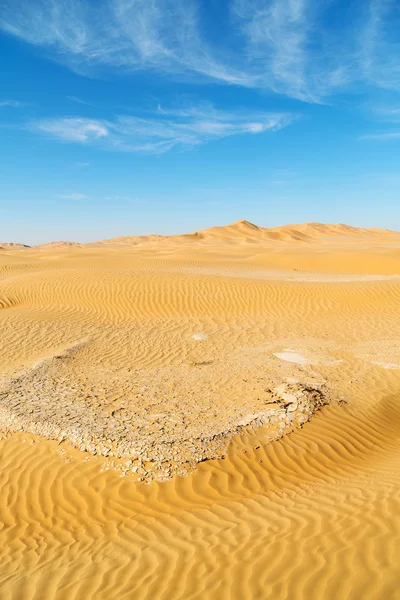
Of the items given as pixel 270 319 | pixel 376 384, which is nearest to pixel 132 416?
pixel 376 384

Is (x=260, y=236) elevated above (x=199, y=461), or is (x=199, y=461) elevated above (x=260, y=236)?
(x=260, y=236)

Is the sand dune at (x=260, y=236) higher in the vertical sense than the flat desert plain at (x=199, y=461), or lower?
higher

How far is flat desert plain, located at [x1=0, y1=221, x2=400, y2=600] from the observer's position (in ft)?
11.6

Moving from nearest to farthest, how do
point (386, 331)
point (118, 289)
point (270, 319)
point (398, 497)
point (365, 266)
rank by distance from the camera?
point (398, 497) → point (386, 331) → point (270, 319) → point (118, 289) → point (365, 266)

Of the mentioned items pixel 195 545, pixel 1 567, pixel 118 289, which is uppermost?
pixel 118 289

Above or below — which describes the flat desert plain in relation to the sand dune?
below

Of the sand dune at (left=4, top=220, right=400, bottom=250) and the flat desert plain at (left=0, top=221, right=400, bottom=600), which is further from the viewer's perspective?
the sand dune at (left=4, top=220, right=400, bottom=250)

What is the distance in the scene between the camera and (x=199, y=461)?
5.61 meters

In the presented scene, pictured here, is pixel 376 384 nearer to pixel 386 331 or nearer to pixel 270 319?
pixel 386 331

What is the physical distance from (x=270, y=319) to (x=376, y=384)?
6314mm

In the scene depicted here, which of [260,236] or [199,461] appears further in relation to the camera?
[260,236]

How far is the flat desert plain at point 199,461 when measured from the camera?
355 cm

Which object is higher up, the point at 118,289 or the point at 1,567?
the point at 118,289

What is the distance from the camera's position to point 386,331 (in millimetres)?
13164
